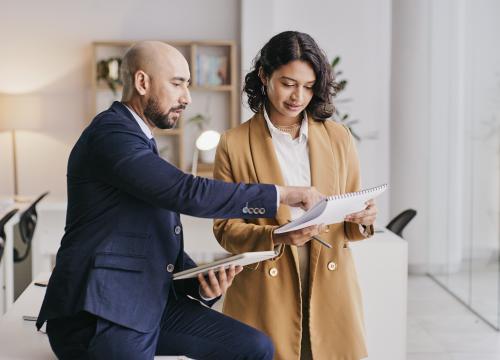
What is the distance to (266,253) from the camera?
187 cm

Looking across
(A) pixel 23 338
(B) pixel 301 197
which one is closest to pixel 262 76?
(B) pixel 301 197

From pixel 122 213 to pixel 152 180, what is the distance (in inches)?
4.9

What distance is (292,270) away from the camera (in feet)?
7.43

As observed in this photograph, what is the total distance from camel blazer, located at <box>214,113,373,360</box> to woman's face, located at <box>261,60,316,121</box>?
0.35 feet

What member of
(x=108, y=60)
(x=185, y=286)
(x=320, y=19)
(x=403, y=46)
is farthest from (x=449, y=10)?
(x=185, y=286)

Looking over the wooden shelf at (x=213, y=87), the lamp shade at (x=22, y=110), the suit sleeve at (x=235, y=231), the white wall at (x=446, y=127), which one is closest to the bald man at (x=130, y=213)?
the suit sleeve at (x=235, y=231)

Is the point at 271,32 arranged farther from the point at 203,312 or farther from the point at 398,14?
the point at 203,312

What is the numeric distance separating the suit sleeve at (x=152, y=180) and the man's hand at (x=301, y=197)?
11 cm

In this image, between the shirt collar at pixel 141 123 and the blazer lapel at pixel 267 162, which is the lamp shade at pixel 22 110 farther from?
the shirt collar at pixel 141 123

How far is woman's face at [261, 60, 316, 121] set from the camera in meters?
2.19

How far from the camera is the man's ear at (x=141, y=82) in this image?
1.93m

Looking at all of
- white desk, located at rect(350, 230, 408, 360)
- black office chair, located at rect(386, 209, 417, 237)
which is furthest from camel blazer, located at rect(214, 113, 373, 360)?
black office chair, located at rect(386, 209, 417, 237)

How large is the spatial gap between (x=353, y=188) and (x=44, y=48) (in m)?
4.77

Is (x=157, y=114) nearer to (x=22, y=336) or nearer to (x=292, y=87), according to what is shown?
(x=292, y=87)
